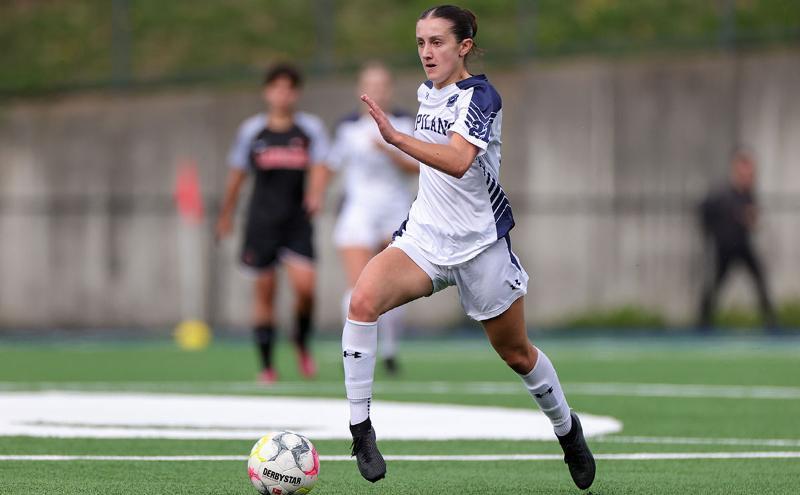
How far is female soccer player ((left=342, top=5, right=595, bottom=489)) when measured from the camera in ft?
21.6

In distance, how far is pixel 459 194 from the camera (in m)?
6.67

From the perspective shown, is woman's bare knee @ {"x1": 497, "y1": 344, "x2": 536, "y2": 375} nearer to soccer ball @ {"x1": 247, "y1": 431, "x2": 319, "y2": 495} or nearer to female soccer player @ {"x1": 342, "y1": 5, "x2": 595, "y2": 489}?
female soccer player @ {"x1": 342, "y1": 5, "x2": 595, "y2": 489}

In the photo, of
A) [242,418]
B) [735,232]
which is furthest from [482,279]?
[735,232]

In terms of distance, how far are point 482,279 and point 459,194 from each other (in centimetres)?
37

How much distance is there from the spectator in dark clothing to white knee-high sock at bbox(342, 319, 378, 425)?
48.0 ft

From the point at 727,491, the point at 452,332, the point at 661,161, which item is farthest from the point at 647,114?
the point at 727,491

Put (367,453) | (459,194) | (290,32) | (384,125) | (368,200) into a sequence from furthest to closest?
(290,32) → (368,200) → (459,194) → (367,453) → (384,125)

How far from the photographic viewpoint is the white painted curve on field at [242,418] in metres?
8.78

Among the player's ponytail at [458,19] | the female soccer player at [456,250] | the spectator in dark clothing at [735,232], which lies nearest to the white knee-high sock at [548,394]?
the female soccer player at [456,250]

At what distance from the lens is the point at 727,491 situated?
21.8 feet

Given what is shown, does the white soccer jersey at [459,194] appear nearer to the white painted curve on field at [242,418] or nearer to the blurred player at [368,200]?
the white painted curve on field at [242,418]

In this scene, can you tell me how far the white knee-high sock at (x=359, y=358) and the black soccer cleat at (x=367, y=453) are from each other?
0.11m

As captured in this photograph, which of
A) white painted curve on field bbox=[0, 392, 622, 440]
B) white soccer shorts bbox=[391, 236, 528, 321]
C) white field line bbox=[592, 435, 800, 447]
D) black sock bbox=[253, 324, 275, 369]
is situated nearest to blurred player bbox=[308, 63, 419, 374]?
black sock bbox=[253, 324, 275, 369]

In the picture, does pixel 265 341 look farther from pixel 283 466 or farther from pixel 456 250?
pixel 283 466
